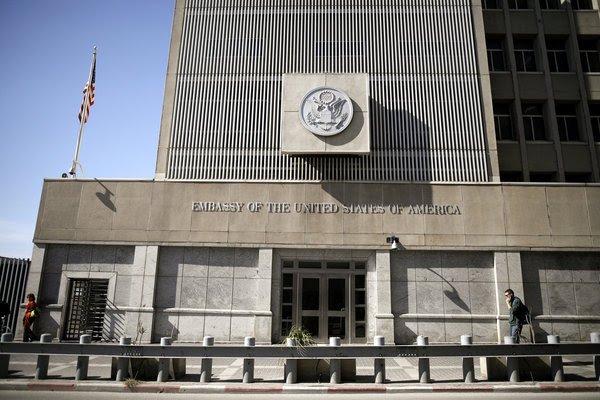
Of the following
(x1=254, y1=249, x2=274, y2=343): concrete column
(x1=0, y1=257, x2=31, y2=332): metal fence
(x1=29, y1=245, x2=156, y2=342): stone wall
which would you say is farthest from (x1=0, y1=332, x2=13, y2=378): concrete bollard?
(x1=0, y1=257, x2=31, y2=332): metal fence

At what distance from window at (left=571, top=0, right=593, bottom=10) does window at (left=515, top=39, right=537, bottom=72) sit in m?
3.51

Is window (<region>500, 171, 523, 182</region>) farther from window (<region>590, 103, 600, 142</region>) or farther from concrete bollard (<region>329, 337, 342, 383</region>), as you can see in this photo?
concrete bollard (<region>329, 337, 342, 383</region>)

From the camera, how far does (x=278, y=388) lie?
9656mm

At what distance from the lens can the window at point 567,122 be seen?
21234 mm

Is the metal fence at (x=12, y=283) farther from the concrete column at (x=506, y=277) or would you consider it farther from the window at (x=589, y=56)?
the window at (x=589, y=56)

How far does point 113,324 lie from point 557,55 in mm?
25847

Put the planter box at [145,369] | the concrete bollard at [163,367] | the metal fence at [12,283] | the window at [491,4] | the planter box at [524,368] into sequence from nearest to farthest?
the concrete bollard at [163,367]
the planter box at [145,369]
the planter box at [524,368]
the metal fence at [12,283]
the window at [491,4]

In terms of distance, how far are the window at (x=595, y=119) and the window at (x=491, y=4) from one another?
24.4ft

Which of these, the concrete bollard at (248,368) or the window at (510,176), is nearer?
the concrete bollard at (248,368)

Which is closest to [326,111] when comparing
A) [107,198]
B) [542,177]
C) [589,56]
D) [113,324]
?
[107,198]

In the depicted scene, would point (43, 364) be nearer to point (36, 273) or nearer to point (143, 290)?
point (143, 290)

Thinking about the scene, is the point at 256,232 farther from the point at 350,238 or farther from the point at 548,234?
the point at 548,234

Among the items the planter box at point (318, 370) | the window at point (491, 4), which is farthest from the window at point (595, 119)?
the planter box at point (318, 370)

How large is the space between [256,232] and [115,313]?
6655 millimetres
